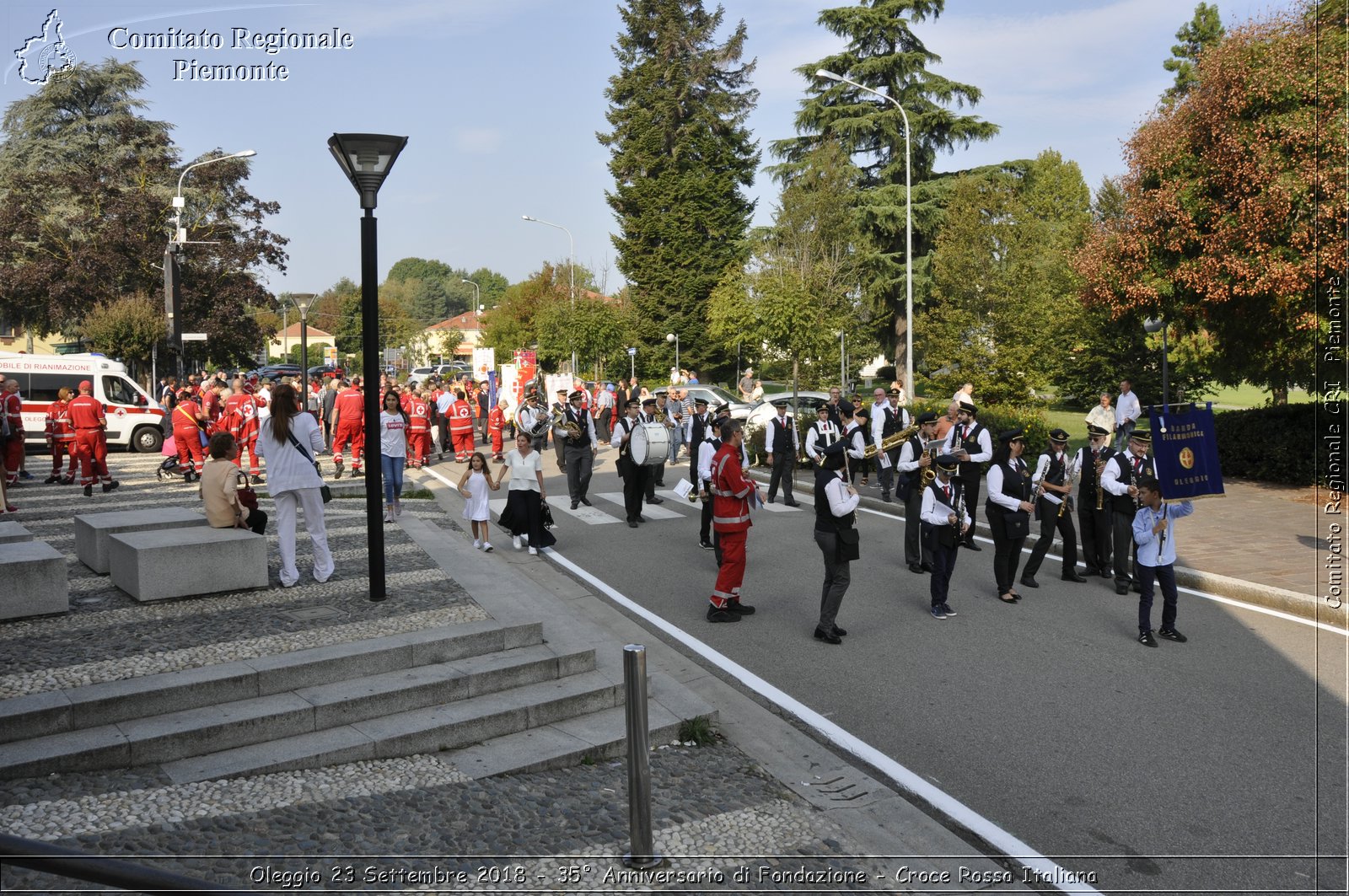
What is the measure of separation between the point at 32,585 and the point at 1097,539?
993 cm

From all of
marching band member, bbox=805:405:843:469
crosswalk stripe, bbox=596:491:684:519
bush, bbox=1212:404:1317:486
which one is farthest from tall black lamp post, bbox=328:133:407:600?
bush, bbox=1212:404:1317:486

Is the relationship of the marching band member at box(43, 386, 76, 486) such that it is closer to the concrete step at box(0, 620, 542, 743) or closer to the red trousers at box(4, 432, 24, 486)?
the red trousers at box(4, 432, 24, 486)

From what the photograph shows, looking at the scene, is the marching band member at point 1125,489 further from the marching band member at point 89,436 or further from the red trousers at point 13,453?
the red trousers at point 13,453

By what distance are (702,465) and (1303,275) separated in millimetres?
9083

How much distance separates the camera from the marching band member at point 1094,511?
10938mm

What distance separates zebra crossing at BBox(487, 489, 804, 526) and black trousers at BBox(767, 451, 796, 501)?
221mm

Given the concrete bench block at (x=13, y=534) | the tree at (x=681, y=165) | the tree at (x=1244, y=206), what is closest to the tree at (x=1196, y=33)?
→ the tree at (x=681, y=165)

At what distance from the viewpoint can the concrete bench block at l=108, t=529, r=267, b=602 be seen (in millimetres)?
8008

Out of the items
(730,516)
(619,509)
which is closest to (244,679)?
(730,516)

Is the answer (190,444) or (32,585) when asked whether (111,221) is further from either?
(32,585)

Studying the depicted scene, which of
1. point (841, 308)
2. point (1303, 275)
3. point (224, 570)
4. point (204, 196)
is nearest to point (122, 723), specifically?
point (224, 570)

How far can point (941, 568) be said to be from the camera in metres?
9.33

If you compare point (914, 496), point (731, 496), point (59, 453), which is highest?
point (59, 453)

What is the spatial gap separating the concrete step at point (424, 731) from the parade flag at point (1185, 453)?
4992 millimetres
